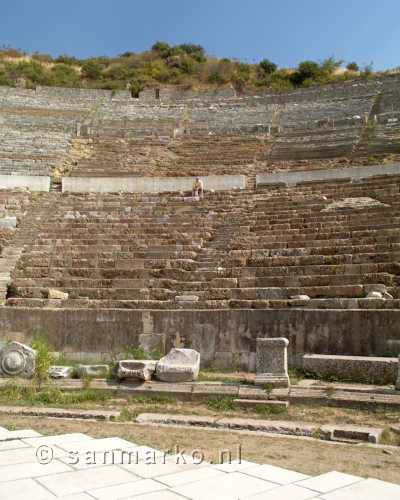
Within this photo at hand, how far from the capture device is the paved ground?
127 inches

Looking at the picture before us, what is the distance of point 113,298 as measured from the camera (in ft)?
33.3

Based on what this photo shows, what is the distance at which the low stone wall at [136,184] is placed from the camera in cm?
1702

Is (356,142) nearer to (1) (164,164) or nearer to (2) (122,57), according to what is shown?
(1) (164,164)

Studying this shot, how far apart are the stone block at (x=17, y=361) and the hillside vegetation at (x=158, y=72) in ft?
84.8

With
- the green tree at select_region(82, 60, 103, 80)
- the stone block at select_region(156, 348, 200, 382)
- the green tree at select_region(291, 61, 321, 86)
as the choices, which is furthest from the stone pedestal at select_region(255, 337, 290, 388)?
the green tree at select_region(82, 60, 103, 80)

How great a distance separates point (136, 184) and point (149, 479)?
14279mm

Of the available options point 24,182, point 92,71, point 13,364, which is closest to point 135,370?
point 13,364

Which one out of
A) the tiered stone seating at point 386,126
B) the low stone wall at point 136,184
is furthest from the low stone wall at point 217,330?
the tiered stone seating at point 386,126

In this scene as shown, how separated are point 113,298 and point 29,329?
5.15ft

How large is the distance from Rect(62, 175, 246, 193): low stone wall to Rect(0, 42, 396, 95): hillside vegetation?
625 inches

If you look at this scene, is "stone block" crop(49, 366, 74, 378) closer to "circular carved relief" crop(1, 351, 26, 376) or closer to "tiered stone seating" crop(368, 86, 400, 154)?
"circular carved relief" crop(1, 351, 26, 376)

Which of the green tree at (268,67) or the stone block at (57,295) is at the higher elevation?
the green tree at (268,67)

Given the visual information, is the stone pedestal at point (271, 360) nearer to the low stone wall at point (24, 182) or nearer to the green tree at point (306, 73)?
the low stone wall at point (24, 182)

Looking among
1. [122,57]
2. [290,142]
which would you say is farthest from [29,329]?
[122,57]
